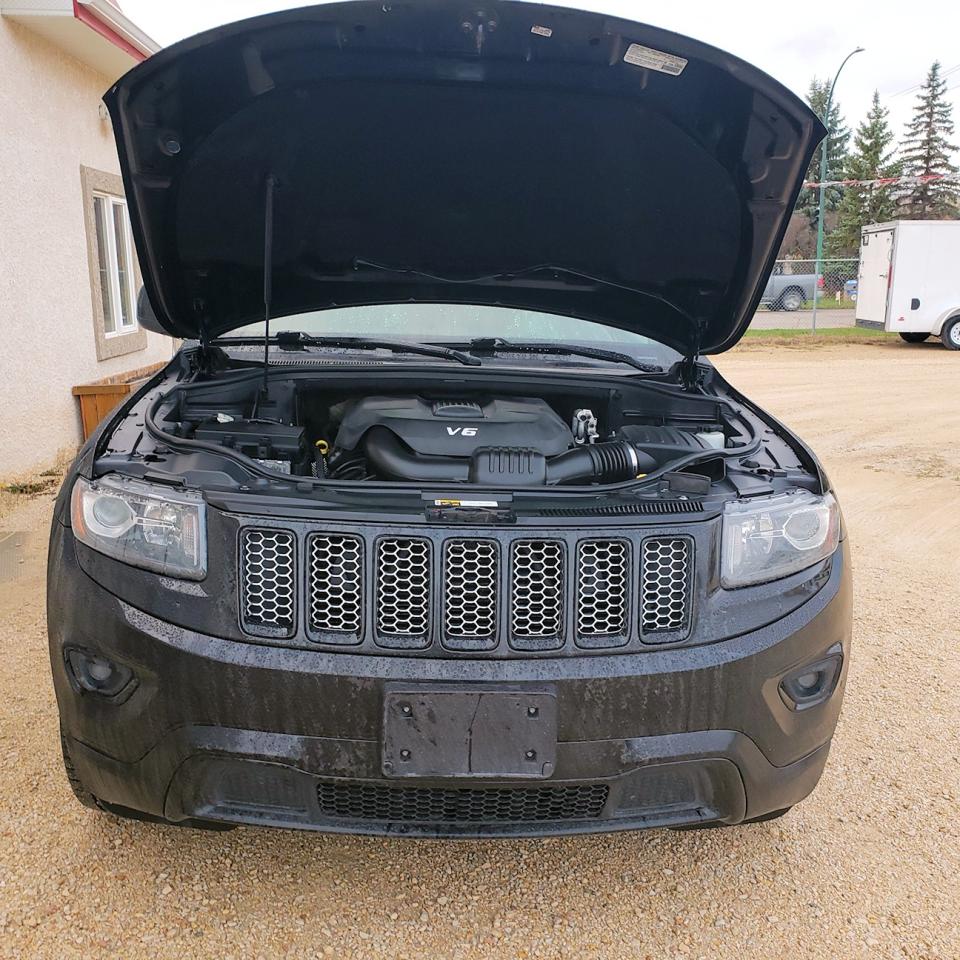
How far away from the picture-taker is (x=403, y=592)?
198 cm

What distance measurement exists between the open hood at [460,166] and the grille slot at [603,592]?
1369 mm

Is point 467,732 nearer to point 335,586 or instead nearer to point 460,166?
point 335,586

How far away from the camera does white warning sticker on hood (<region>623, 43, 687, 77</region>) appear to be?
2.40 m

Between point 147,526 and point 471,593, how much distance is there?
75 cm

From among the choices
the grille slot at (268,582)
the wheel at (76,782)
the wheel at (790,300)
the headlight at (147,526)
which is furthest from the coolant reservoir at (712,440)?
the wheel at (790,300)

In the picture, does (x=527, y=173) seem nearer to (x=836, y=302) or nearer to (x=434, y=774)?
(x=434, y=774)

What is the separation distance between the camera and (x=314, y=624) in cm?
197

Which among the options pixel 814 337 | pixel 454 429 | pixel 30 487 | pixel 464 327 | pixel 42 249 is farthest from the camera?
pixel 814 337

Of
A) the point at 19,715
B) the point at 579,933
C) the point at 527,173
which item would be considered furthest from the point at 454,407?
the point at 19,715

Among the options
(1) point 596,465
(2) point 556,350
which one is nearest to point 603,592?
(1) point 596,465

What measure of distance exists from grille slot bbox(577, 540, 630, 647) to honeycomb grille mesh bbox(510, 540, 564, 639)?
5 cm

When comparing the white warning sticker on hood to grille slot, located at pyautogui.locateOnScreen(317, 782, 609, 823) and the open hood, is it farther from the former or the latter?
grille slot, located at pyautogui.locateOnScreen(317, 782, 609, 823)

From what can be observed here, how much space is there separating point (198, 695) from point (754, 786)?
1.29 meters

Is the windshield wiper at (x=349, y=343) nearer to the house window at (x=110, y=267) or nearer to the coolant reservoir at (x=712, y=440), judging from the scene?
the coolant reservoir at (x=712, y=440)
